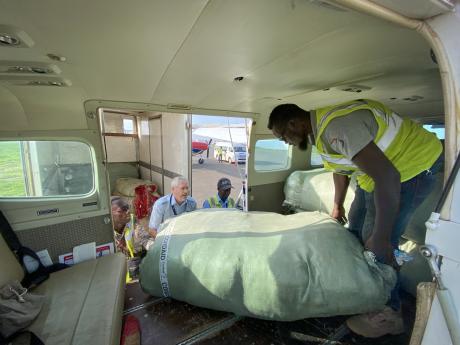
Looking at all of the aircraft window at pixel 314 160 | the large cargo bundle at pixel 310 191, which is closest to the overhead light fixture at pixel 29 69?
the large cargo bundle at pixel 310 191

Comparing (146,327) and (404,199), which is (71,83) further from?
(404,199)

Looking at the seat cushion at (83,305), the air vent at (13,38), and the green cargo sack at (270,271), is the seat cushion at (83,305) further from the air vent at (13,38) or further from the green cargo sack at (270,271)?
the air vent at (13,38)

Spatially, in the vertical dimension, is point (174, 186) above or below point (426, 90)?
below

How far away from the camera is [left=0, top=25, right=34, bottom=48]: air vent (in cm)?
92

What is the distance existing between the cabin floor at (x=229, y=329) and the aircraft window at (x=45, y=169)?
1.34 meters

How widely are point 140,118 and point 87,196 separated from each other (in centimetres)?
667

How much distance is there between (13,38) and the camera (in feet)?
3.27

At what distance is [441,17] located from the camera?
70 centimetres

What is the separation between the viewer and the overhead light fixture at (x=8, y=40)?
0.97 m

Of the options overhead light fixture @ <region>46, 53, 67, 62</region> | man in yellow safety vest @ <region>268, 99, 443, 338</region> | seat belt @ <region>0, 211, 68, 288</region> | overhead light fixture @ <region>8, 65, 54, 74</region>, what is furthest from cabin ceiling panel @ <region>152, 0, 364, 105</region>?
seat belt @ <region>0, 211, 68, 288</region>

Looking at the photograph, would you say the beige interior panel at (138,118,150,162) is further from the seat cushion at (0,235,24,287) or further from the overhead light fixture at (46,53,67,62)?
the overhead light fixture at (46,53,67,62)

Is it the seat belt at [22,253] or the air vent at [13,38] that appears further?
the seat belt at [22,253]

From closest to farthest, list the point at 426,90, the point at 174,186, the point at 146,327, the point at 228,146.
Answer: the point at 146,327 → the point at 426,90 → the point at 174,186 → the point at 228,146

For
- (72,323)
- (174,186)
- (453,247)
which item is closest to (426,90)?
(453,247)
